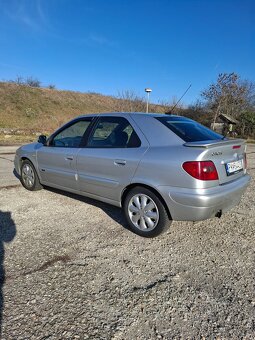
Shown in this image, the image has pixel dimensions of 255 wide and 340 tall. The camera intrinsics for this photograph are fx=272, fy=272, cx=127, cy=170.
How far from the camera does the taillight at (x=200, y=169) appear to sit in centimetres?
296

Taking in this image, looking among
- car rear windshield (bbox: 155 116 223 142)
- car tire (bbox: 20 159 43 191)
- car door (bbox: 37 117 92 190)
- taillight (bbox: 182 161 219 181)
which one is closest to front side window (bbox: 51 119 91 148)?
car door (bbox: 37 117 92 190)

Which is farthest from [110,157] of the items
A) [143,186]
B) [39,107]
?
[39,107]

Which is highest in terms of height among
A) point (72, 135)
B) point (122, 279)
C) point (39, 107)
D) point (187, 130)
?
point (39, 107)

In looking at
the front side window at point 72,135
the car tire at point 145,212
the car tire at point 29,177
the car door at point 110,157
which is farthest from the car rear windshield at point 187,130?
the car tire at point 29,177

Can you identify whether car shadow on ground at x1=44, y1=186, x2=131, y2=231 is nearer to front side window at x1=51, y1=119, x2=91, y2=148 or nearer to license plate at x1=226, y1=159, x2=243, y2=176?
front side window at x1=51, y1=119, x2=91, y2=148

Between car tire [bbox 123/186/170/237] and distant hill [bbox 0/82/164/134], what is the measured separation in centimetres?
2010

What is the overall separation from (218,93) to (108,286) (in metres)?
31.8

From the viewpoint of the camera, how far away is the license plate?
10.9 ft

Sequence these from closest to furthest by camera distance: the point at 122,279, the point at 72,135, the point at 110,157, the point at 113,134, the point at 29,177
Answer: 1. the point at 122,279
2. the point at 110,157
3. the point at 113,134
4. the point at 72,135
5. the point at 29,177

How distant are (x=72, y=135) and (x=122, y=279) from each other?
2851mm

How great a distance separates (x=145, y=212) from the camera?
11.4 ft

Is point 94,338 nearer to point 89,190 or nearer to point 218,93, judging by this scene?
point 89,190

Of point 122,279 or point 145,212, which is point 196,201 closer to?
point 145,212

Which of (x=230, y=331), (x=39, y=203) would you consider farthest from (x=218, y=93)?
(x=230, y=331)
